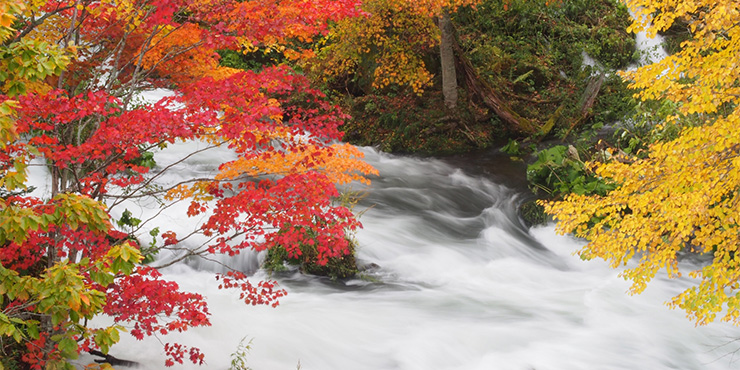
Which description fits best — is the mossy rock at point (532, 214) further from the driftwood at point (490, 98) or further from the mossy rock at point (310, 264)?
the mossy rock at point (310, 264)

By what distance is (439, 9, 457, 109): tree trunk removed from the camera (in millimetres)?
13438

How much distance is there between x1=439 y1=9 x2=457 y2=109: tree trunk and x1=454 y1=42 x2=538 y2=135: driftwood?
44cm

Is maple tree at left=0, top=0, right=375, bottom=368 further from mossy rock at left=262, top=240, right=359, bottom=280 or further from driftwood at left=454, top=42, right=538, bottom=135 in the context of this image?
driftwood at left=454, top=42, right=538, bottom=135

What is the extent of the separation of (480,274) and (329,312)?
2578 mm

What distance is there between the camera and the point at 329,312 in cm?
750

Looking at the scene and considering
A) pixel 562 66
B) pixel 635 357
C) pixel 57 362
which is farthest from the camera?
pixel 562 66

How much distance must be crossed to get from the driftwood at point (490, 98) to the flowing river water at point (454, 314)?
443cm

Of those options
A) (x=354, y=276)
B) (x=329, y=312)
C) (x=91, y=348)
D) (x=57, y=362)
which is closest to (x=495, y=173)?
(x=354, y=276)

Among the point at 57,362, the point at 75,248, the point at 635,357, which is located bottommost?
the point at 57,362

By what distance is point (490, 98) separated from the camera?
14844 millimetres

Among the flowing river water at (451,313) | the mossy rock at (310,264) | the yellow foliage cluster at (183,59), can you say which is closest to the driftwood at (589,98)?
the flowing river water at (451,313)

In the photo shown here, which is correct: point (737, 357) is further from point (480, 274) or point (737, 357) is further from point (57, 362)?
point (57, 362)

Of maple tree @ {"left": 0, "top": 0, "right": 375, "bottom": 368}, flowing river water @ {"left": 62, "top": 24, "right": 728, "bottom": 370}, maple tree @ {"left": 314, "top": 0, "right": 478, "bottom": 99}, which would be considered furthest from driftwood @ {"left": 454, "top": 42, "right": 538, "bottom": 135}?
maple tree @ {"left": 0, "top": 0, "right": 375, "bottom": 368}

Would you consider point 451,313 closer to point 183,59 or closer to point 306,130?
point 306,130
